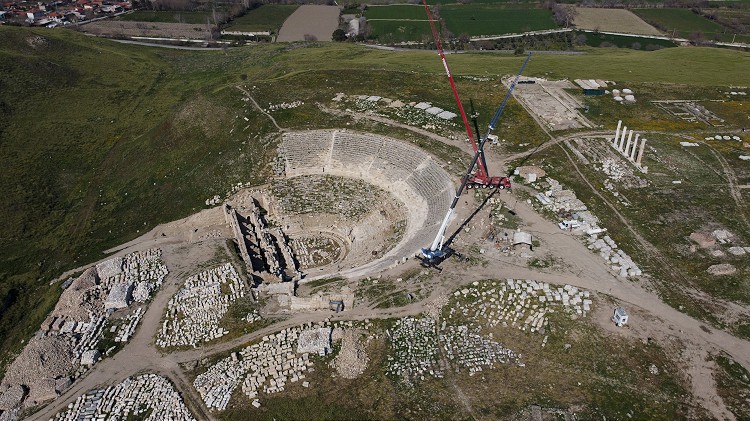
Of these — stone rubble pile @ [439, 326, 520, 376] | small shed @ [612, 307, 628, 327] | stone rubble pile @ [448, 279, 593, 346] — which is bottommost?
stone rubble pile @ [439, 326, 520, 376]

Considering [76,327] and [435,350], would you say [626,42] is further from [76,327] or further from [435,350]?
[76,327]

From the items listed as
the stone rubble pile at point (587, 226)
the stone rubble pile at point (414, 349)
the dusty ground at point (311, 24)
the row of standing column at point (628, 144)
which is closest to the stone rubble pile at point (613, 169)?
the row of standing column at point (628, 144)

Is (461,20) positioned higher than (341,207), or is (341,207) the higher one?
(461,20)

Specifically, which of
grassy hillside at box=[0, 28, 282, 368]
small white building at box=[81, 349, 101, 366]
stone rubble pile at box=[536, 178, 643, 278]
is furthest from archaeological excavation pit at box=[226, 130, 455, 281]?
small white building at box=[81, 349, 101, 366]

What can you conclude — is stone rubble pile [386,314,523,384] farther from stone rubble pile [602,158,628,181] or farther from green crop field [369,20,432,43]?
green crop field [369,20,432,43]

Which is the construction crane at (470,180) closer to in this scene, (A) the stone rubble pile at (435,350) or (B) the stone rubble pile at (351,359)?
(A) the stone rubble pile at (435,350)

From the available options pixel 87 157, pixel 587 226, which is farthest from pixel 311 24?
pixel 587 226
